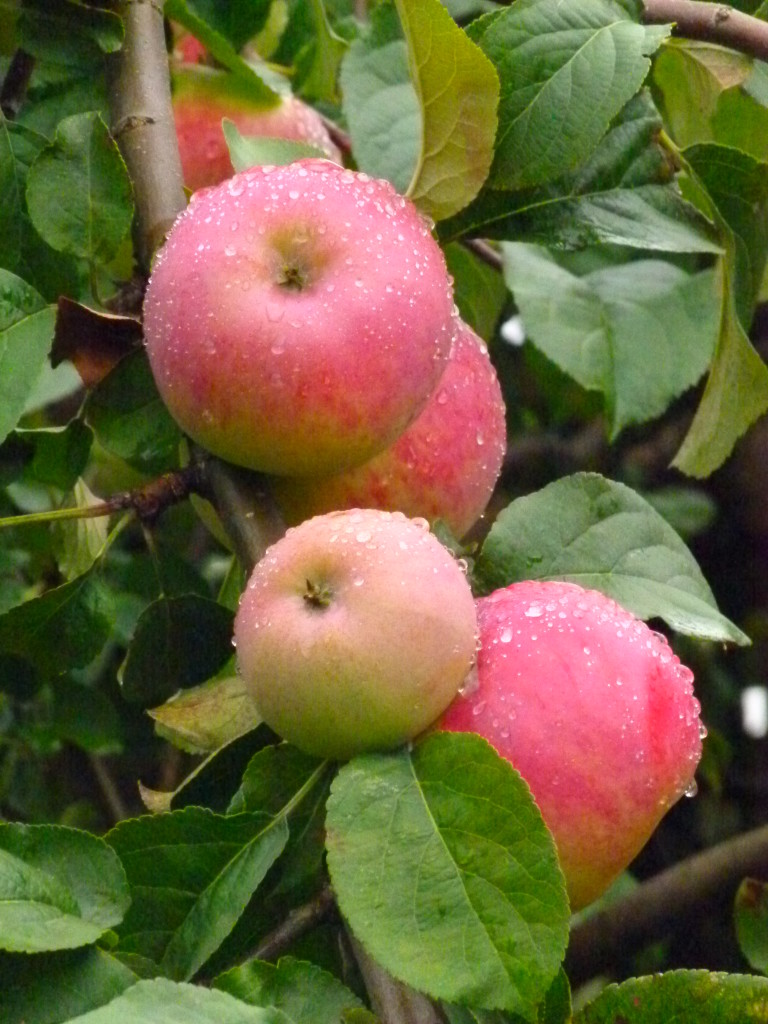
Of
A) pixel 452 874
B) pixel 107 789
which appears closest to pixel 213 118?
pixel 452 874

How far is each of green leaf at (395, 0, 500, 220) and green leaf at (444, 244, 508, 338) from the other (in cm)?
40

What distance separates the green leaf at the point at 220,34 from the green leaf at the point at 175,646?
0.38 m

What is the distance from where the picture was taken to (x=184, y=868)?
0.67m

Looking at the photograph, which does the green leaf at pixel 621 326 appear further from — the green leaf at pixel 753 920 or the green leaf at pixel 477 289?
the green leaf at pixel 753 920

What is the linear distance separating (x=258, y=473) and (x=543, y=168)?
0.77 feet

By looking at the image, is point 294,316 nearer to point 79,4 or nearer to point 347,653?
point 347,653

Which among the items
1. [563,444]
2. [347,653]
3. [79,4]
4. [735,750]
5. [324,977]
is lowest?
[735,750]

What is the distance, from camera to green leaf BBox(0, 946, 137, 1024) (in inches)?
23.0

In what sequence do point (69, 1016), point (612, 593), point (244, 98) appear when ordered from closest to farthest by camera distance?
point (69, 1016), point (612, 593), point (244, 98)

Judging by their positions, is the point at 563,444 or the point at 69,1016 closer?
the point at 69,1016

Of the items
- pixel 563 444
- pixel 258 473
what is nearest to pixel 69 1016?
pixel 258 473

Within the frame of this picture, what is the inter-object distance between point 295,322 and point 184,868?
0.26 metres

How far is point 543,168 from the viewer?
31.3 inches

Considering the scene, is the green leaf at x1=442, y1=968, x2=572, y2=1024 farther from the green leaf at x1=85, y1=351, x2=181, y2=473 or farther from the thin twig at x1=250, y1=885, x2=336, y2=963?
the green leaf at x1=85, y1=351, x2=181, y2=473
